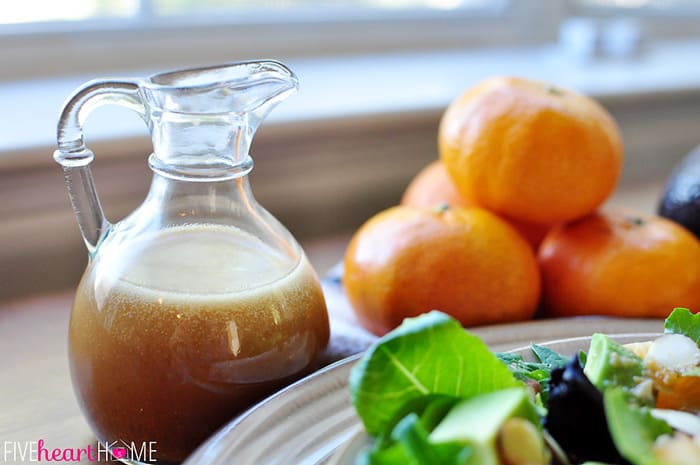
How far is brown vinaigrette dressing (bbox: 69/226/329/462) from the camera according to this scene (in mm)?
489

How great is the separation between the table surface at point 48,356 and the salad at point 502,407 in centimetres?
20

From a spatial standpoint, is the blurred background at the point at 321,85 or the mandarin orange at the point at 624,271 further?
the blurred background at the point at 321,85

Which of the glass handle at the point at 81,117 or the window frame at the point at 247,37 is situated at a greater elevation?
the glass handle at the point at 81,117

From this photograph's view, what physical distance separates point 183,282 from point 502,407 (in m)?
0.22

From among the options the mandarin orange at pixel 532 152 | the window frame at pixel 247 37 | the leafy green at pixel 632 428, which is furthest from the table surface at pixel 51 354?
the window frame at pixel 247 37

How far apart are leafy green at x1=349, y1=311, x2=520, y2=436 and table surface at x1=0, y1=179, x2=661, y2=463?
199 millimetres

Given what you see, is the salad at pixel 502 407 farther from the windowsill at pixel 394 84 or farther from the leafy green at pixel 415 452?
the windowsill at pixel 394 84

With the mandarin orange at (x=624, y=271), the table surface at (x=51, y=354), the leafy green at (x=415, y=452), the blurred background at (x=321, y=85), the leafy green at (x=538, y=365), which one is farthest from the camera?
the blurred background at (x=321, y=85)

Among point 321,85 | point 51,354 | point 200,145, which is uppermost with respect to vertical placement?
point 200,145

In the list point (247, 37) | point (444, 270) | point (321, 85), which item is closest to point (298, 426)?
point (444, 270)

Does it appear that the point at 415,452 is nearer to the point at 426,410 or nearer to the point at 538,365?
the point at 426,410

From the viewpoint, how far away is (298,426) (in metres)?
0.50

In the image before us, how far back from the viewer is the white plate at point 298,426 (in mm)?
464

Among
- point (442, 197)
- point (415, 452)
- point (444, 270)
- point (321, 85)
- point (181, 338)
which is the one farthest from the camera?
point (321, 85)
